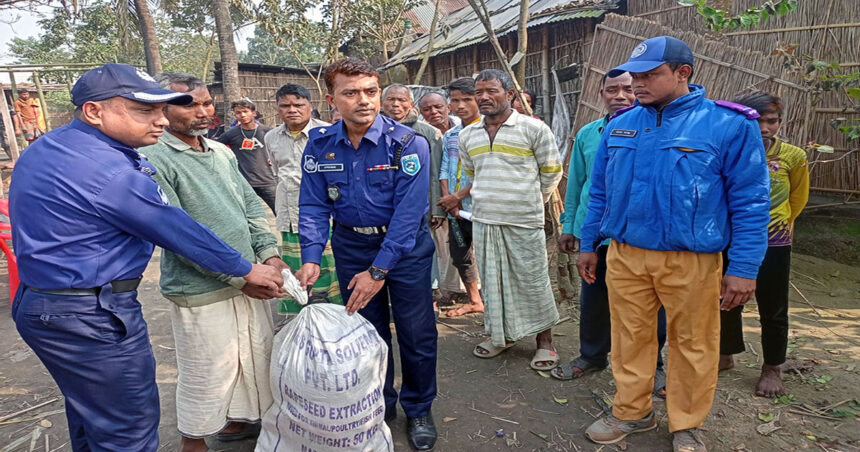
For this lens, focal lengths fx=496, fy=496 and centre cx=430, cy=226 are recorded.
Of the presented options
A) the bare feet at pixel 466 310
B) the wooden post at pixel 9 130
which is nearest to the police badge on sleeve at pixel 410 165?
the bare feet at pixel 466 310

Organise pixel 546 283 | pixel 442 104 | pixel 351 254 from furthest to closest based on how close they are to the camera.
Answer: pixel 442 104 → pixel 546 283 → pixel 351 254

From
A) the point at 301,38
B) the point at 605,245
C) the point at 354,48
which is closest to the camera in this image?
the point at 605,245

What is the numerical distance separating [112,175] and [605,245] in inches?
105

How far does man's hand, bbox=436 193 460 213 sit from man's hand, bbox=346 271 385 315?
64.8 inches

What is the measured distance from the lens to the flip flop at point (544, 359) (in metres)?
3.52

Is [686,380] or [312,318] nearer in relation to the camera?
[312,318]

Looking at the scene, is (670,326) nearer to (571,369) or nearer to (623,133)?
(623,133)

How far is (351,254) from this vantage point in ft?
8.60

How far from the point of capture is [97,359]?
5.92 ft

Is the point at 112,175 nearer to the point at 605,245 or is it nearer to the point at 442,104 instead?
the point at 605,245

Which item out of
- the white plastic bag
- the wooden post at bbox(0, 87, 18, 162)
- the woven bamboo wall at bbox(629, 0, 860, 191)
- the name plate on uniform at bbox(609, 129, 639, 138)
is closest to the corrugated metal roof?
the woven bamboo wall at bbox(629, 0, 860, 191)

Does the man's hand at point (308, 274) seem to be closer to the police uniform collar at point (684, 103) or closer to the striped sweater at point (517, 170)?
the striped sweater at point (517, 170)

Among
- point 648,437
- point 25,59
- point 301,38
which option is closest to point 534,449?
point 648,437

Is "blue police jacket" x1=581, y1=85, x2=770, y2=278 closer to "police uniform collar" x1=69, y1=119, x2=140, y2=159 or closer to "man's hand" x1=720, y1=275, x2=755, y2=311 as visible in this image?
"man's hand" x1=720, y1=275, x2=755, y2=311
